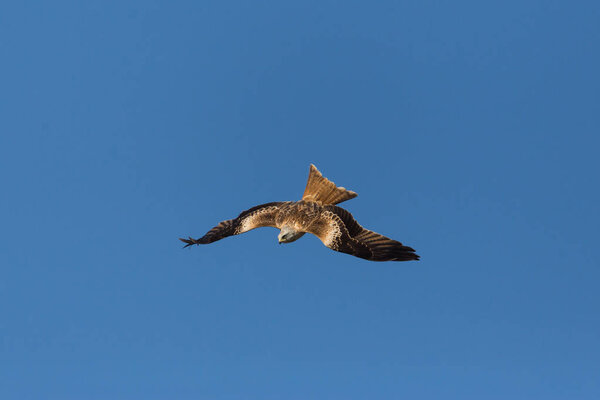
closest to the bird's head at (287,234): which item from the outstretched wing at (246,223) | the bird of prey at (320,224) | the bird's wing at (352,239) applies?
the bird of prey at (320,224)

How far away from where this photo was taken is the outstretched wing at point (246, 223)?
1662 cm

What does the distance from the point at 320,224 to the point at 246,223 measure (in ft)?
8.91

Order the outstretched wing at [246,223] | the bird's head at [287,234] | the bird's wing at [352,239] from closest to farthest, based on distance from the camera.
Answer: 1. the bird's wing at [352,239]
2. the bird's head at [287,234]
3. the outstretched wing at [246,223]

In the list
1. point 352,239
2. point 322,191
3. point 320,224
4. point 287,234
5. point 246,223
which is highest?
point 322,191

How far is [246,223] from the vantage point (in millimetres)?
16875

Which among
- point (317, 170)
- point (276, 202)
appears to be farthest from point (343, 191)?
point (276, 202)

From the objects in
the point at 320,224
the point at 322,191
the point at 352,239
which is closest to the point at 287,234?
the point at 320,224

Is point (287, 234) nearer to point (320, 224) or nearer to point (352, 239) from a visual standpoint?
point (320, 224)

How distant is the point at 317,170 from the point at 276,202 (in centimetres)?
177

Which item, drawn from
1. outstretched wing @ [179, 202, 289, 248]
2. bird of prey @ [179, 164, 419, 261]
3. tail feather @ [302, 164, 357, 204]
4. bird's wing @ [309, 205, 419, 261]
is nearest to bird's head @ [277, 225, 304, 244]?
bird of prey @ [179, 164, 419, 261]

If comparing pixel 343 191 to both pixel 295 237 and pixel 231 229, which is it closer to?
pixel 295 237

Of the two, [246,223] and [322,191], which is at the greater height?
[322,191]

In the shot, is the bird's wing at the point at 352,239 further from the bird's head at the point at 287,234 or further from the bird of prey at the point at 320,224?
the bird's head at the point at 287,234

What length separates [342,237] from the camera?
47.8 ft
